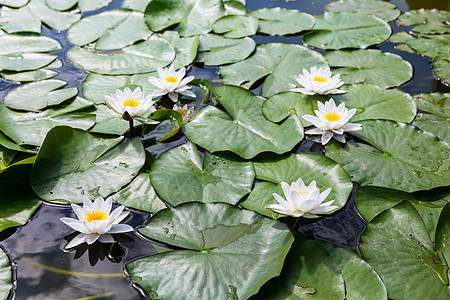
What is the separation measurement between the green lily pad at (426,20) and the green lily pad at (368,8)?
0.11 m

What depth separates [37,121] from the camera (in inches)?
96.1

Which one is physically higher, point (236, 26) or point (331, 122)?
point (236, 26)

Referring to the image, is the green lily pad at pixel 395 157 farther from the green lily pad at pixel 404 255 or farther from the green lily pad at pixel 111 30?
the green lily pad at pixel 111 30

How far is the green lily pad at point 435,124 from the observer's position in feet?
7.95

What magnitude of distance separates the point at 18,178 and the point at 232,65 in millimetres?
1755

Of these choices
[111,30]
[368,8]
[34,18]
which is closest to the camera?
[111,30]

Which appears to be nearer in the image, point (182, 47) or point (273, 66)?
point (273, 66)

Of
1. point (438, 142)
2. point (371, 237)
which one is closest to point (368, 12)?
point (438, 142)

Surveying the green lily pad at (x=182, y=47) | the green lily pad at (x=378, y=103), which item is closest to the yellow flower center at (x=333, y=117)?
the green lily pad at (x=378, y=103)

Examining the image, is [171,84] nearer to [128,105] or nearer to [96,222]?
[128,105]

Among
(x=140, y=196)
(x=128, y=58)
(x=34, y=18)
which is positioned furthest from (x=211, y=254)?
(x=34, y=18)

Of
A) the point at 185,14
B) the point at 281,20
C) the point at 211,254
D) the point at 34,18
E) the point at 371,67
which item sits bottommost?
the point at 371,67

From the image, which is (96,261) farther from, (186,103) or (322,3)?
(322,3)

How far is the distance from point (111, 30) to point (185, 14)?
2.36 ft
